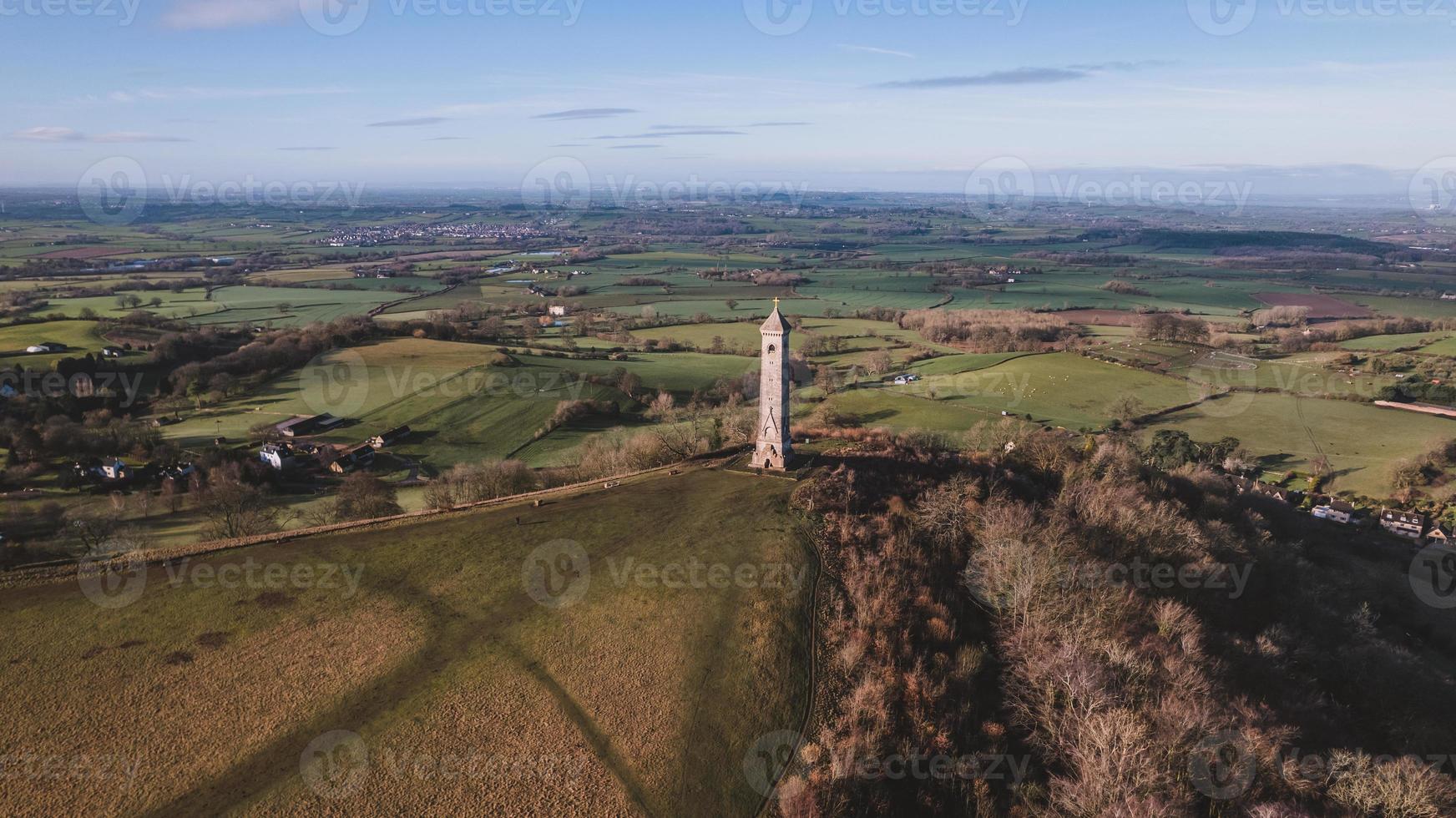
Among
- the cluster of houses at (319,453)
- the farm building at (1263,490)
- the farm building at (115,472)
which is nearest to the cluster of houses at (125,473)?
the farm building at (115,472)

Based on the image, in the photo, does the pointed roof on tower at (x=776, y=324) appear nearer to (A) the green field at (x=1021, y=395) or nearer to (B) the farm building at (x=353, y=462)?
(A) the green field at (x=1021, y=395)

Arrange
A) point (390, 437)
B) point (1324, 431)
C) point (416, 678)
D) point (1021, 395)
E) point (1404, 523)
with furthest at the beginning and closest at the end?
point (1021, 395), point (1324, 431), point (390, 437), point (1404, 523), point (416, 678)

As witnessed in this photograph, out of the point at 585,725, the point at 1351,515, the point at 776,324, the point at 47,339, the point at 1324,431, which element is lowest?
the point at 1351,515

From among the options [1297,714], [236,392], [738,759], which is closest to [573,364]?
[236,392]

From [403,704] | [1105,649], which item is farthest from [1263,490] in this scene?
[403,704]

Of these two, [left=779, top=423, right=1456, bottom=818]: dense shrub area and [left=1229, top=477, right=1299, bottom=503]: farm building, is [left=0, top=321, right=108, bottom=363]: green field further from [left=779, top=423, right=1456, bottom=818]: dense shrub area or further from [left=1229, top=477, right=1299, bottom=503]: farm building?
[left=1229, top=477, right=1299, bottom=503]: farm building

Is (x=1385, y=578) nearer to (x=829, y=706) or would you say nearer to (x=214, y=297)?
(x=829, y=706)

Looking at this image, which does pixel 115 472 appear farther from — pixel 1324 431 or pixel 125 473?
pixel 1324 431

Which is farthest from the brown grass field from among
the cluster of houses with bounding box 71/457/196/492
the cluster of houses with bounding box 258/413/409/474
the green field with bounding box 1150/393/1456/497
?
the cluster of houses with bounding box 71/457/196/492
